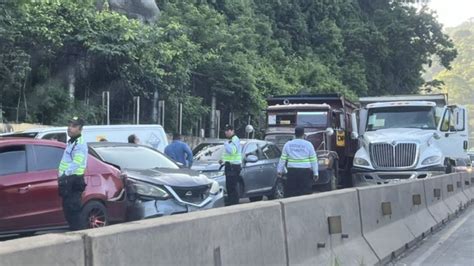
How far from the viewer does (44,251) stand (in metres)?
3.26

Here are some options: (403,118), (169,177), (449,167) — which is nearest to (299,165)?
(169,177)

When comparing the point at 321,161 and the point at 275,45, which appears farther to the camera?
the point at 275,45

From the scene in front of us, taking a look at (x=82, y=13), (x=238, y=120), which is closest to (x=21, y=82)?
(x=82, y=13)

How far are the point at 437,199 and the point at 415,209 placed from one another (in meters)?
2.50

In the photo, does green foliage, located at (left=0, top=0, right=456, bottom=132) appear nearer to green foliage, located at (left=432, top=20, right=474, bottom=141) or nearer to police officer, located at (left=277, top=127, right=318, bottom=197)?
police officer, located at (left=277, top=127, right=318, bottom=197)

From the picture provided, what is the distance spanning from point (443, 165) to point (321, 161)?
345 cm

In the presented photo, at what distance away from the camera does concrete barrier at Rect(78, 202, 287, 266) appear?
12.5 feet

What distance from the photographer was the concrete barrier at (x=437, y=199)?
40.9ft

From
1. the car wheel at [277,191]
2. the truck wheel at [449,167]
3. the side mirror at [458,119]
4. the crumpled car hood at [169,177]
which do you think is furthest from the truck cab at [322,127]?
the crumpled car hood at [169,177]

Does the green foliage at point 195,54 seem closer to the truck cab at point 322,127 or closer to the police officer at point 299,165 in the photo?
the truck cab at point 322,127

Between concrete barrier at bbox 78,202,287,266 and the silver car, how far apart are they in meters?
3.21

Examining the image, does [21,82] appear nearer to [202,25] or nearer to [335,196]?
[202,25]

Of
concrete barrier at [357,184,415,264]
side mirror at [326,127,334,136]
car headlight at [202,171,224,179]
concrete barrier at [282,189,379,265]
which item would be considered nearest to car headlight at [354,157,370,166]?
side mirror at [326,127,334,136]

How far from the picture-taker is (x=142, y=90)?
23062mm
